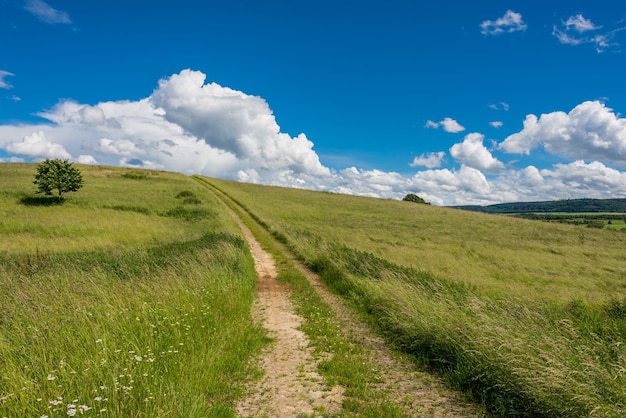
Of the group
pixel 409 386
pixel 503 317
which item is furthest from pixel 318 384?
pixel 503 317

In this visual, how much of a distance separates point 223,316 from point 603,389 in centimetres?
798

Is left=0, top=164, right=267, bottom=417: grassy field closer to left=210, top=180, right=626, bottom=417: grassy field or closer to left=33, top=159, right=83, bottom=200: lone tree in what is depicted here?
left=210, top=180, right=626, bottom=417: grassy field

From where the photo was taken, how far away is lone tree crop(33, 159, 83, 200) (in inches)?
1522

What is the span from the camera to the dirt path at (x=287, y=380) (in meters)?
5.87

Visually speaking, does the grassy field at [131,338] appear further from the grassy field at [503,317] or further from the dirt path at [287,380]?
the grassy field at [503,317]

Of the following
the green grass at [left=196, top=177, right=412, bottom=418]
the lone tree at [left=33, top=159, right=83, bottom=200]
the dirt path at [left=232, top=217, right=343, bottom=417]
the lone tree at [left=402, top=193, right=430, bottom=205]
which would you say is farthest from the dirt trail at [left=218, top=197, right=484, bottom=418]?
the lone tree at [left=402, top=193, right=430, bottom=205]

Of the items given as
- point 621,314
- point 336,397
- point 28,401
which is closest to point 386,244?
point 621,314

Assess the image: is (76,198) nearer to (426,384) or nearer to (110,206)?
(110,206)

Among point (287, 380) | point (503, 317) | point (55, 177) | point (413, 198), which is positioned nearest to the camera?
point (287, 380)

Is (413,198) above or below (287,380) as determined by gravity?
above

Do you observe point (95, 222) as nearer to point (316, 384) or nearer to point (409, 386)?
point (316, 384)

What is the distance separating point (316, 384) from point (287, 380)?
0.60m

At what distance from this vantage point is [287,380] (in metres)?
6.85

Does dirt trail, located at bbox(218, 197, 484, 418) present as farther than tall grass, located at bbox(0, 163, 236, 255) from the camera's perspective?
No
